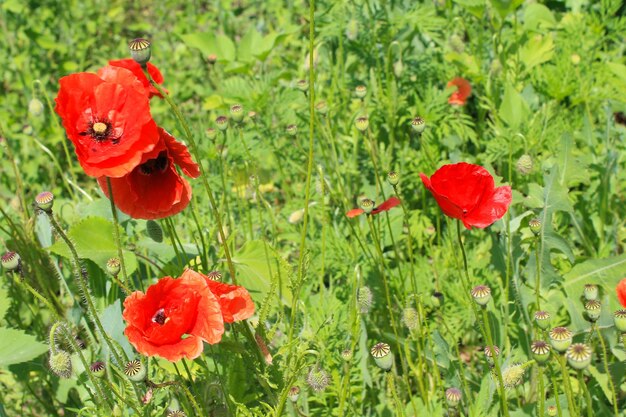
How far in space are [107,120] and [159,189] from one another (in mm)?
187

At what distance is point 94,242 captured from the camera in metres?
2.04

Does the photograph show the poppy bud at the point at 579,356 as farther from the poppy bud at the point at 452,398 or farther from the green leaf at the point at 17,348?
the green leaf at the point at 17,348

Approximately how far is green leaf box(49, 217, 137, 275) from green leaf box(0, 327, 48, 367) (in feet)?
0.86

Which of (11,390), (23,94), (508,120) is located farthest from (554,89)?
(23,94)

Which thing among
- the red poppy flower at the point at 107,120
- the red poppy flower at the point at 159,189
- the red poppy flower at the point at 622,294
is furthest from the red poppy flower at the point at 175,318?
the red poppy flower at the point at 622,294

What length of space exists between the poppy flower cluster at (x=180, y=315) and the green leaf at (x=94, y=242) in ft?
1.95

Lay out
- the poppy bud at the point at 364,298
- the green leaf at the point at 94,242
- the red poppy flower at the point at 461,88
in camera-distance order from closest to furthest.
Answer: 1. the poppy bud at the point at 364,298
2. the green leaf at the point at 94,242
3. the red poppy flower at the point at 461,88

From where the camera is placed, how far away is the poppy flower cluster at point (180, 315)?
4.53 feet

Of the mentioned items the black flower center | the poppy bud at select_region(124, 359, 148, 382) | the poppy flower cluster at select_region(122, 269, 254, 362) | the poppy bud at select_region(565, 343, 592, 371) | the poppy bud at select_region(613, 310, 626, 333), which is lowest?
the poppy bud at select_region(613, 310, 626, 333)

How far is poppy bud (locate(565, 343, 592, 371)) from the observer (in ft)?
4.22

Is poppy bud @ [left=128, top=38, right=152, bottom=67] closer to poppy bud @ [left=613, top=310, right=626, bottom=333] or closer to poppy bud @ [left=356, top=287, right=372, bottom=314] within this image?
poppy bud @ [left=356, top=287, right=372, bottom=314]

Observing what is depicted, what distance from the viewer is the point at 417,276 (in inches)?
93.1

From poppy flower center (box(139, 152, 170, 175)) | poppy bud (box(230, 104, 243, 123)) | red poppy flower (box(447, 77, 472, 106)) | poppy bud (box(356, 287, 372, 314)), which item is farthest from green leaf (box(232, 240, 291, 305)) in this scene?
red poppy flower (box(447, 77, 472, 106))

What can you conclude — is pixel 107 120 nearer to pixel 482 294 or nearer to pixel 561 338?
pixel 482 294
